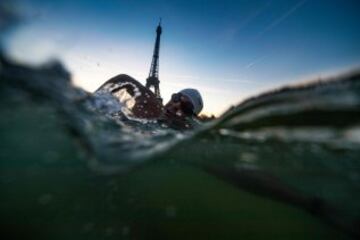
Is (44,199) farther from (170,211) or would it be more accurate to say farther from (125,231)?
(170,211)

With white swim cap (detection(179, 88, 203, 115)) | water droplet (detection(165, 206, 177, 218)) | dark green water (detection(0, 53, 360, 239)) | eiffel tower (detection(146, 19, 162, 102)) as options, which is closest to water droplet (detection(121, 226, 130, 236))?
dark green water (detection(0, 53, 360, 239))

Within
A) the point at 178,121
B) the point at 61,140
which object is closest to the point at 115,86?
the point at 178,121

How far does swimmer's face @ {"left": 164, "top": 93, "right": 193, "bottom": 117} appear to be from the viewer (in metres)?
10.3

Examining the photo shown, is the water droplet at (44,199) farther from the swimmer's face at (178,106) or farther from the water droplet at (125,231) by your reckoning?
the swimmer's face at (178,106)

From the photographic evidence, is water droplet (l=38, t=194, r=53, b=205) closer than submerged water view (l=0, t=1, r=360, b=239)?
No

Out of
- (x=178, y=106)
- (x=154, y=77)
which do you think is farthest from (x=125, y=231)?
(x=154, y=77)

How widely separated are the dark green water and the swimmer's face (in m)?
2.38

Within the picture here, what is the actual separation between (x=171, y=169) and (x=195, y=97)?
465 centimetres

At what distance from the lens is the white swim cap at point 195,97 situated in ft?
38.9

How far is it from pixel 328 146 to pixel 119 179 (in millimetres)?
5659

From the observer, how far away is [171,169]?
8508mm

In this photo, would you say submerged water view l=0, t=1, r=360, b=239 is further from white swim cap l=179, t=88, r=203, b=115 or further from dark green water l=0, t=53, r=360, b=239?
white swim cap l=179, t=88, r=203, b=115

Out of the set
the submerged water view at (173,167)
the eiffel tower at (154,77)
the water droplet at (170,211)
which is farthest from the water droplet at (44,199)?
the eiffel tower at (154,77)

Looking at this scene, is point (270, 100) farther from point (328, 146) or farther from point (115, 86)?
point (115, 86)
